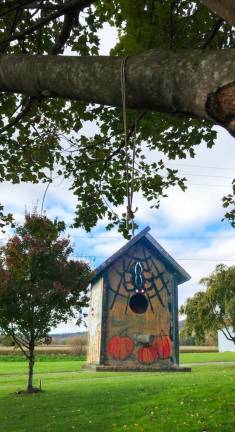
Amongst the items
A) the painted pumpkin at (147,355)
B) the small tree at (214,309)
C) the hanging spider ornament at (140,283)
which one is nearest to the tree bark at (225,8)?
the hanging spider ornament at (140,283)

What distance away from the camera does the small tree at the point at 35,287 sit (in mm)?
18719

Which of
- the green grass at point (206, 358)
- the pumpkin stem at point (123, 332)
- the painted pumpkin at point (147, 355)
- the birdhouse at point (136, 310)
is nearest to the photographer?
the birdhouse at point (136, 310)

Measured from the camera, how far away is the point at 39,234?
9789 mm

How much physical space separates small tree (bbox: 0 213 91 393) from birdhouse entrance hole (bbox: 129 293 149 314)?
758 centimetres

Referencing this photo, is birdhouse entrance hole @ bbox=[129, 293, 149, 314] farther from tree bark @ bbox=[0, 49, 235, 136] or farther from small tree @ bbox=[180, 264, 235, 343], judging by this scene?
tree bark @ bbox=[0, 49, 235, 136]

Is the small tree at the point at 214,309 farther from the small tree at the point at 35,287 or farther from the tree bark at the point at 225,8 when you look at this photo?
the tree bark at the point at 225,8

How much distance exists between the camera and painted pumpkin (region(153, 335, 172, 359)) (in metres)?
27.0

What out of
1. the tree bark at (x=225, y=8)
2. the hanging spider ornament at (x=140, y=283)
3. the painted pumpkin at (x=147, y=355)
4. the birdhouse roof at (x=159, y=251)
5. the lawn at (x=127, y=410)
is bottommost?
the lawn at (x=127, y=410)

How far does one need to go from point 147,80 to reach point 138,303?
25427mm

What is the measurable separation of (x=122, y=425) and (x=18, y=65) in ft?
27.9

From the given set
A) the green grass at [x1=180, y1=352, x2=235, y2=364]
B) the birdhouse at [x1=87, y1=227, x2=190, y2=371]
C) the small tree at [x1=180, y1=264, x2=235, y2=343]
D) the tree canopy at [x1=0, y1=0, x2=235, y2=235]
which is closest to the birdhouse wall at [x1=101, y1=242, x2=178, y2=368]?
the birdhouse at [x1=87, y1=227, x2=190, y2=371]

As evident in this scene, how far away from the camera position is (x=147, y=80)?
3.46 meters

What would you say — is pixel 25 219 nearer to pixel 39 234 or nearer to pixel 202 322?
pixel 39 234

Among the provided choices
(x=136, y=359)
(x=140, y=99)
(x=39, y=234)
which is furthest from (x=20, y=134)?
(x=136, y=359)
